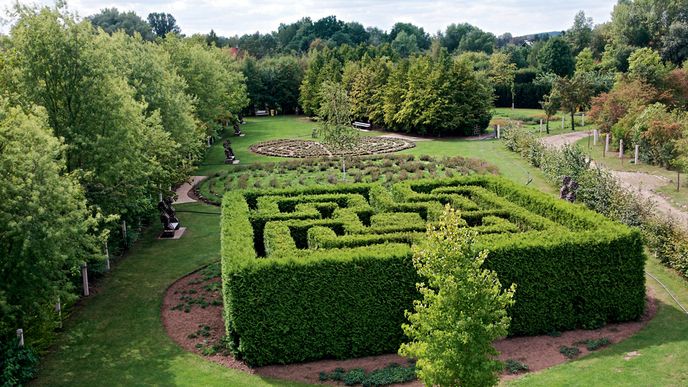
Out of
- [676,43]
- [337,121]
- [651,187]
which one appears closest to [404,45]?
[676,43]

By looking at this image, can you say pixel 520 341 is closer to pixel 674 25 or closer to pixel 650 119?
pixel 650 119

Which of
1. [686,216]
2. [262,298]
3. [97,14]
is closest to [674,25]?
[686,216]

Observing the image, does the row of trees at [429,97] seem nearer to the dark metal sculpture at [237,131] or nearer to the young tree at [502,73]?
the dark metal sculpture at [237,131]

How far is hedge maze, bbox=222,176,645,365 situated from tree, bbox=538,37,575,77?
223ft

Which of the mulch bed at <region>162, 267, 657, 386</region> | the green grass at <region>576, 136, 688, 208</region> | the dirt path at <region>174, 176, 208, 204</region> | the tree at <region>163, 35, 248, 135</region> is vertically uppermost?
the tree at <region>163, 35, 248, 135</region>

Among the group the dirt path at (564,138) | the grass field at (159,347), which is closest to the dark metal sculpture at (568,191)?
the grass field at (159,347)

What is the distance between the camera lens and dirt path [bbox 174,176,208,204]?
3225 centimetres

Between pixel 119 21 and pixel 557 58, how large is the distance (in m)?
75.8

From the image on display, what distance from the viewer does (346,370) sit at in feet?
47.5

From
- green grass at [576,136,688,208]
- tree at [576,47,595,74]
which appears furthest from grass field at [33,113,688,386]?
tree at [576,47,595,74]

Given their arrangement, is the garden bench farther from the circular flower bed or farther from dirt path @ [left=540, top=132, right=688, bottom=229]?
dirt path @ [left=540, top=132, right=688, bottom=229]

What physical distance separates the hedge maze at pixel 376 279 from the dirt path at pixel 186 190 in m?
14.2

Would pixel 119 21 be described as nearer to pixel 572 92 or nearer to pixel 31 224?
pixel 572 92

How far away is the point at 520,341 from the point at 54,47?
17.0m
